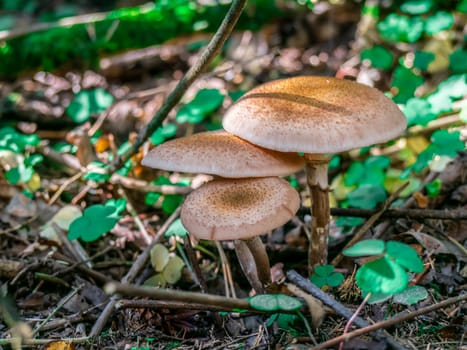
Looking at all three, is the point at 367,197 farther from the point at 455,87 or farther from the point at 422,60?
the point at 422,60

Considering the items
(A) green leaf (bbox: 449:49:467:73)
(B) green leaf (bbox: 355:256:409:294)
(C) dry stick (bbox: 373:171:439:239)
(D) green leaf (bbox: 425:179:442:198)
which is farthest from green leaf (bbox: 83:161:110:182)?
(A) green leaf (bbox: 449:49:467:73)

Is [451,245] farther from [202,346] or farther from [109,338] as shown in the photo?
[109,338]

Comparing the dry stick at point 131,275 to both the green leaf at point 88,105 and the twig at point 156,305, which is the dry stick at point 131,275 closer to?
the twig at point 156,305

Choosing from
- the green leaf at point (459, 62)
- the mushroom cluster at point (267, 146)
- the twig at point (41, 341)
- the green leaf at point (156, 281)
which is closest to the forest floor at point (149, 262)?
the twig at point (41, 341)

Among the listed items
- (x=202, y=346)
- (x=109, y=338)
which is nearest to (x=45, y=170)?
(x=109, y=338)

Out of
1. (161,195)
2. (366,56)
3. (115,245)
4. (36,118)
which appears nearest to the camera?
(115,245)

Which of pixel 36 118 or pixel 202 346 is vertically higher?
pixel 36 118

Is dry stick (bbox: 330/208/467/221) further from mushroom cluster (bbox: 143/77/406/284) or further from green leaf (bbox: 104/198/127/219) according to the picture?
green leaf (bbox: 104/198/127/219)
